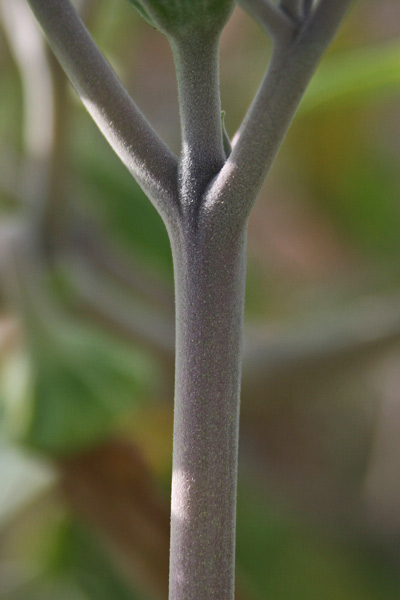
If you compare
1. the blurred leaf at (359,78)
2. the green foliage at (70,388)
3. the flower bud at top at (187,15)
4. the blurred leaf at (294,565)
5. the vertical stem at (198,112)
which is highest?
the blurred leaf at (359,78)

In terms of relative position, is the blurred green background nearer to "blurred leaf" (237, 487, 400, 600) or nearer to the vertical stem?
"blurred leaf" (237, 487, 400, 600)

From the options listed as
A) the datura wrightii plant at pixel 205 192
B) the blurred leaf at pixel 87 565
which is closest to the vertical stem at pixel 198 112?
the datura wrightii plant at pixel 205 192

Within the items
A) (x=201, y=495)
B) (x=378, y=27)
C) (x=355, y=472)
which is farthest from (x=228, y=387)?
(x=378, y=27)

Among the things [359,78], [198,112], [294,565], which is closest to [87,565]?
[294,565]

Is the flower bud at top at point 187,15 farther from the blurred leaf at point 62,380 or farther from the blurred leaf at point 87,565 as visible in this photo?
the blurred leaf at point 87,565

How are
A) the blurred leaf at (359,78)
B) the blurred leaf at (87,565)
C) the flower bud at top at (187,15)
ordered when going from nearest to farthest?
the flower bud at top at (187,15)
the blurred leaf at (359,78)
the blurred leaf at (87,565)
